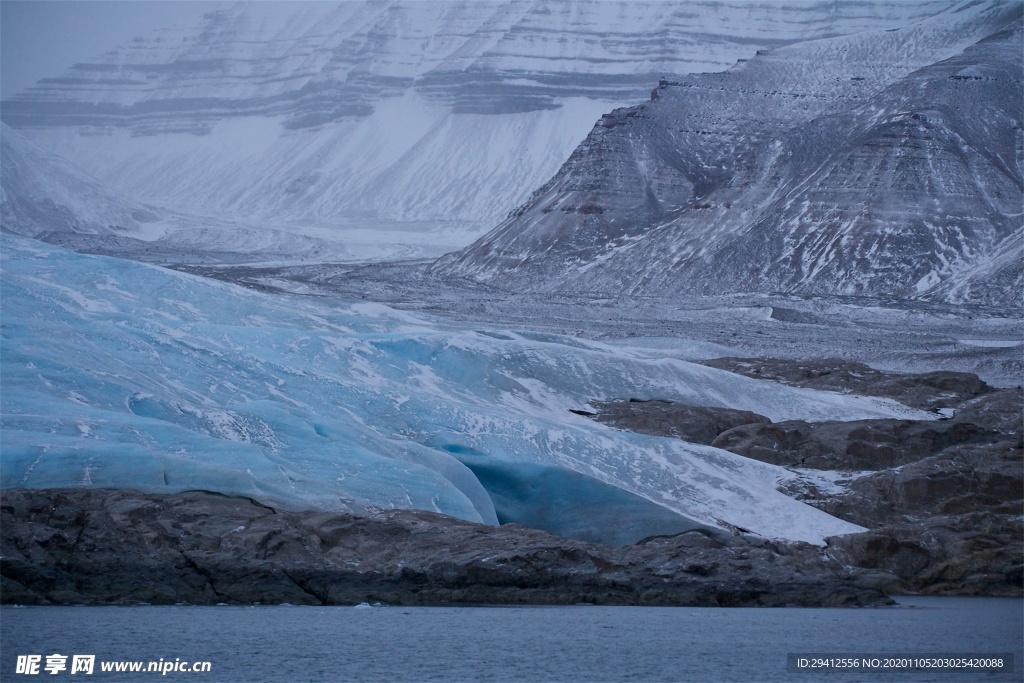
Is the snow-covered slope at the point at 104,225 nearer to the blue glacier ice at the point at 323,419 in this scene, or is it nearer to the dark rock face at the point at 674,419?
the blue glacier ice at the point at 323,419

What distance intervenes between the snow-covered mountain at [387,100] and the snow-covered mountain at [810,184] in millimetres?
25891

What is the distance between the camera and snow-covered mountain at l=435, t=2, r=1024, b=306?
69.7 metres

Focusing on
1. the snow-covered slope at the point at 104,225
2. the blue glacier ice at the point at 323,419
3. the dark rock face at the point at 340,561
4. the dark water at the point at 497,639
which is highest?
the snow-covered slope at the point at 104,225

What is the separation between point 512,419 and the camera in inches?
1154

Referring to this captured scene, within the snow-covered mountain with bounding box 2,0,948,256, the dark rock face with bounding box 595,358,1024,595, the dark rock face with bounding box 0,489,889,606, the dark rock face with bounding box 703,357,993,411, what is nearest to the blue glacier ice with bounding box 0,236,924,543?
the dark rock face with bounding box 0,489,889,606

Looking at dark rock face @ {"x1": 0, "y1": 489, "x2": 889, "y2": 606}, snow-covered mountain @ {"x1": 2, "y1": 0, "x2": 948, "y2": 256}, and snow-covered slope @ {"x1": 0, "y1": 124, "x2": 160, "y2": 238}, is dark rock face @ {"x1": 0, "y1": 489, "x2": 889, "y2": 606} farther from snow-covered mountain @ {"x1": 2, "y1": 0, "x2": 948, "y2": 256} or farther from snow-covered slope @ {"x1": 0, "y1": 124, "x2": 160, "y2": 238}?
snow-covered mountain @ {"x1": 2, "y1": 0, "x2": 948, "y2": 256}

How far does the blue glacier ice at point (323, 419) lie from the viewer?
24.0 metres

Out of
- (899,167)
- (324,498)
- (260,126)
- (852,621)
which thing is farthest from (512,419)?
(260,126)

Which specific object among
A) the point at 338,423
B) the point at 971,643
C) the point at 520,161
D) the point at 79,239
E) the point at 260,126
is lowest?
the point at 971,643

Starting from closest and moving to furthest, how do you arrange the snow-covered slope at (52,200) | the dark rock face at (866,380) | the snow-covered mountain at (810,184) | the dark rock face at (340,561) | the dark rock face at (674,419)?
the dark rock face at (340,561)
the dark rock face at (674,419)
the dark rock face at (866,380)
the snow-covered mountain at (810,184)
the snow-covered slope at (52,200)

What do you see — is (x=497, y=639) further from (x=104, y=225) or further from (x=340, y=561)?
(x=104, y=225)

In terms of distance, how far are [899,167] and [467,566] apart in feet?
183

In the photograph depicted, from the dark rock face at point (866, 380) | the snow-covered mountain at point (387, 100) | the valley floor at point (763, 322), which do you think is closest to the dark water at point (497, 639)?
the dark rock face at point (866, 380)

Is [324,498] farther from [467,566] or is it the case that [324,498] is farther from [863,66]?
[863,66]
